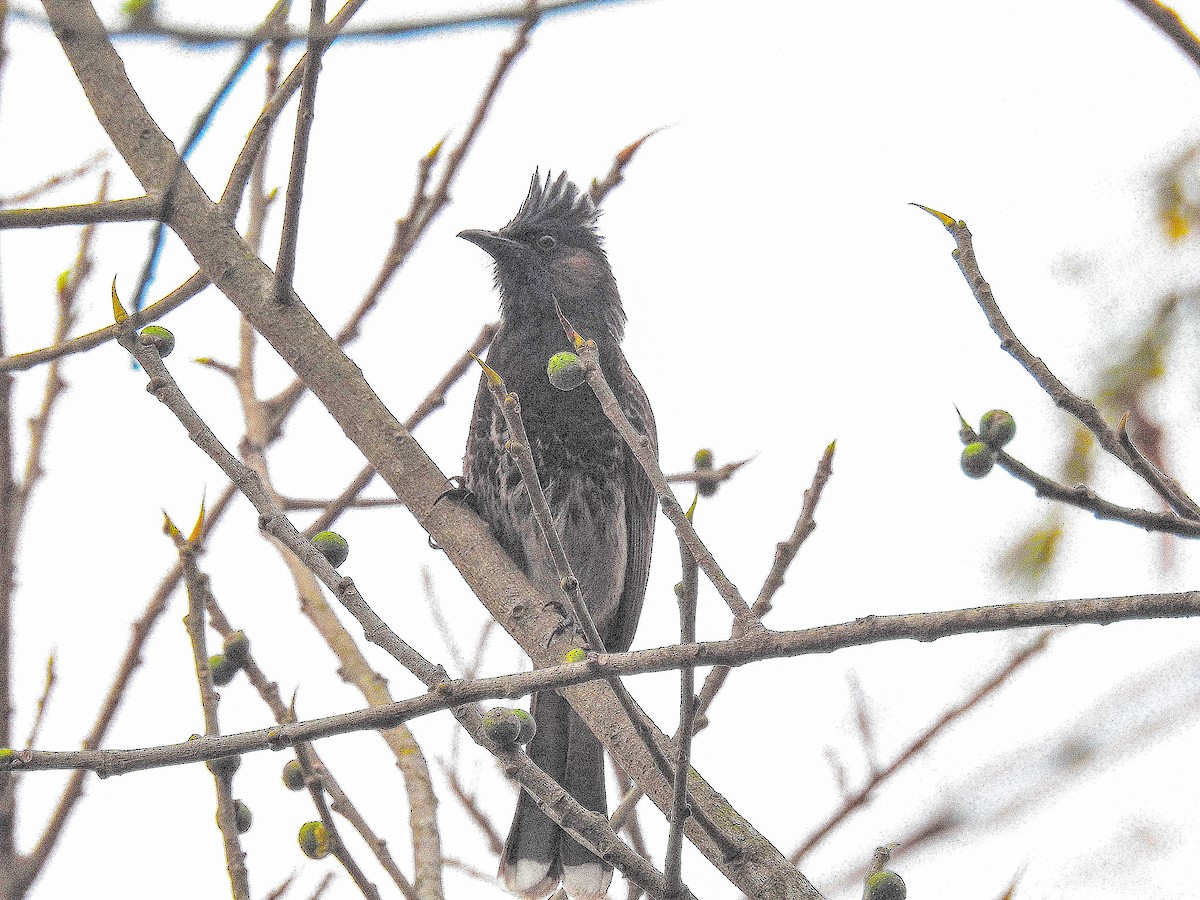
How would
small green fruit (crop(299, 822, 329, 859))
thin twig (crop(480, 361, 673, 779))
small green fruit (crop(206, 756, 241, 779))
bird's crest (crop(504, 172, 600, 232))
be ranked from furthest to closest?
1. bird's crest (crop(504, 172, 600, 232))
2. small green fruit (crop(299, 822, 329, 859))
3. small green fruit (crop(206, 756, 241, 779))
4. thin twig (crop(480, 361, 673, 779))

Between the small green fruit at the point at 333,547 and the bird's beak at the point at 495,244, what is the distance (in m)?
2.71

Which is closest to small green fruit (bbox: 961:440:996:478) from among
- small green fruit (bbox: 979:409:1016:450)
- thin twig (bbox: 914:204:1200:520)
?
small green fruit (bbox: 979:409:1016:450)

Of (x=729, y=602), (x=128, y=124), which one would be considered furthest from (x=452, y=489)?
(x=729, y=602)

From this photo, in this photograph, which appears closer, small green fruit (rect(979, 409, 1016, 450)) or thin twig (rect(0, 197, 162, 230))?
small green fruit (rect(979, 409, 1016, 450))

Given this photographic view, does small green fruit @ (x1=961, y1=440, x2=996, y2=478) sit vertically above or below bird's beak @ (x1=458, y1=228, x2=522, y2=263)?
below

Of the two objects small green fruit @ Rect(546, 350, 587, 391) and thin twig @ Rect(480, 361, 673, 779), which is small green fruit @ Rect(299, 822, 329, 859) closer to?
thin twig @ Rect(480, 361, 673, 779)

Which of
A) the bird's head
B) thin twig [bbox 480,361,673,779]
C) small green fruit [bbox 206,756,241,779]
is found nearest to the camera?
thin twig [bbox 480,361,673,779]

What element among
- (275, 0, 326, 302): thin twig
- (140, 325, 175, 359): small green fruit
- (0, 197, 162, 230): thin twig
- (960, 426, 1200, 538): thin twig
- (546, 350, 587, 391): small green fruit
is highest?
(0, 197, 162, 230): thin twig

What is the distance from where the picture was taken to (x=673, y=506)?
2100 millimetres

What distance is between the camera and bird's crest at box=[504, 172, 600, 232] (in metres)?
5.71

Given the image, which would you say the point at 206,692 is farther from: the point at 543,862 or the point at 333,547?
the point at 543,862

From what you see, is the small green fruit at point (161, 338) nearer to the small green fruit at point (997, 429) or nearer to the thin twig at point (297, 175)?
the thin twig at point (297, 175)

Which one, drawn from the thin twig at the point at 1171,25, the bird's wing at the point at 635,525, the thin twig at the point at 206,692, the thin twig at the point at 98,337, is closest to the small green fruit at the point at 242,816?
the thin twig at the point at 206,692

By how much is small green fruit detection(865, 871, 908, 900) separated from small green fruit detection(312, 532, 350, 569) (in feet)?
4.39
